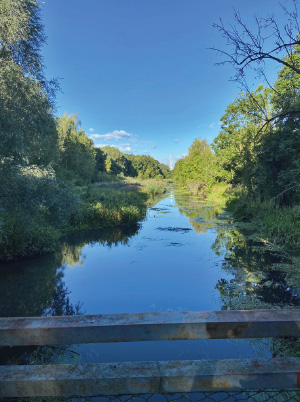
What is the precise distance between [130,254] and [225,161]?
17.0 meters

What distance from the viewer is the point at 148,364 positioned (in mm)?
1850

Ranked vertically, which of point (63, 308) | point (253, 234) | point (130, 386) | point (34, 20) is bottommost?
point (63, 308)

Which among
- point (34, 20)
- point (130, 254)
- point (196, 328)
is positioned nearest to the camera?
point (196, 328)

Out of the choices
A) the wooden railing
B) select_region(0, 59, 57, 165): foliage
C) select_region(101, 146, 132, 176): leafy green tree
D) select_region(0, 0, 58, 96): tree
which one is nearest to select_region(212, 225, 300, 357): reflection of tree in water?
the wooden railing

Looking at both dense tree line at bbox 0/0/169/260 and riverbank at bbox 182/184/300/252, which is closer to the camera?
dense tree line at bbox 0/0/169/260

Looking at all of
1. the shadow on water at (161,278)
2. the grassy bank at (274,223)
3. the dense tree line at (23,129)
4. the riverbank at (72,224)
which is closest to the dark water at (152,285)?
the shadow on water at (161,278)

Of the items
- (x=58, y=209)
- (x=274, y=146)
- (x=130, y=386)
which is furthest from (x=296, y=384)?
(x=274, y=146)

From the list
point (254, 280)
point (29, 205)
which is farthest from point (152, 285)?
point (29, 205)

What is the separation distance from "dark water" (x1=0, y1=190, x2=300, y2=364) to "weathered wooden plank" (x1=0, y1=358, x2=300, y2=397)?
3.57 metres

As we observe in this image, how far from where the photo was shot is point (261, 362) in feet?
6.07

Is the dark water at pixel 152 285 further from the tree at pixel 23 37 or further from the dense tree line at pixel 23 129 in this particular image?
the tree at pixel 23 37

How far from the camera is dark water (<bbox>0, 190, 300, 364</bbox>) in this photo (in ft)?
16.9

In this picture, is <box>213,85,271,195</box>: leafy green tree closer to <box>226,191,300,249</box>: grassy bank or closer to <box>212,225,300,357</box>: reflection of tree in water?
<box>226,191,300,249</box>: grassy bank

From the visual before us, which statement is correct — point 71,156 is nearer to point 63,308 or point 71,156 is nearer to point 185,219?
point 185,219
